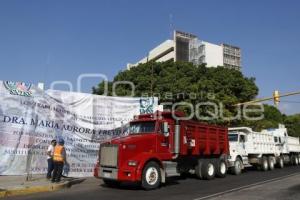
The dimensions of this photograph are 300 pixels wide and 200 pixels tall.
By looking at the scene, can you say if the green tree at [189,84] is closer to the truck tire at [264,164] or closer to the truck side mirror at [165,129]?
the truck tire at [264,164]

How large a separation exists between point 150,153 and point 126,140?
44.4 inches

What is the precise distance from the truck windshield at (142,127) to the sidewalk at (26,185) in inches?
129

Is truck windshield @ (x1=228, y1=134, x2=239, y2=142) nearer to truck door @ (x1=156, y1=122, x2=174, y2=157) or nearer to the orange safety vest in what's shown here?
truck door @ (x1=156, y1=122, x2=174, y2=157)

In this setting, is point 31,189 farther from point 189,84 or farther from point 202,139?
point 189,84

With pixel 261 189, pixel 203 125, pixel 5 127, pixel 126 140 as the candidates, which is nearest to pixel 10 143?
pixel 5 127

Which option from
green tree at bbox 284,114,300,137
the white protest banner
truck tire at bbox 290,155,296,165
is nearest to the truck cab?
the white protest banner

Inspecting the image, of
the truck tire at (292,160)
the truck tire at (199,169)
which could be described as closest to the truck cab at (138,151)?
the truck tire at (199,169)

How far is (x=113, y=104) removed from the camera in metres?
20.1

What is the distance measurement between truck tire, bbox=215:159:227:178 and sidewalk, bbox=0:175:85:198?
22.5 ft

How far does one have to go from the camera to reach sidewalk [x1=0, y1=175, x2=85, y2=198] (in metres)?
12.6

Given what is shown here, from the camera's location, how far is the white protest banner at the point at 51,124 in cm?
1598

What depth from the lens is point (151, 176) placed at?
1427 cm

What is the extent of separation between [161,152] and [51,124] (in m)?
5.43

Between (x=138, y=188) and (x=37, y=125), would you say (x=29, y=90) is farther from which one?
(x=138, y=188)
